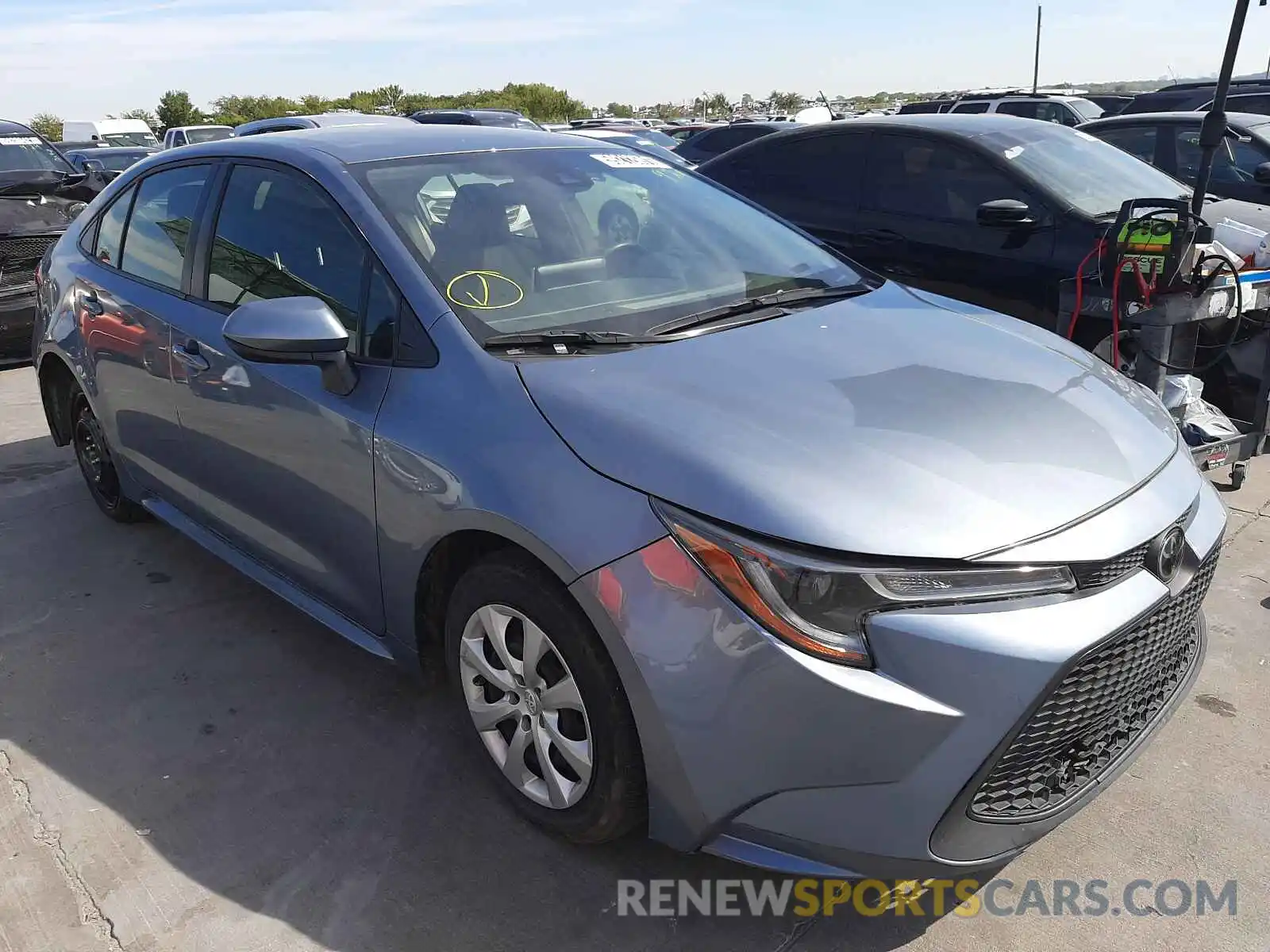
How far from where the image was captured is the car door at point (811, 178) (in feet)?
19.1

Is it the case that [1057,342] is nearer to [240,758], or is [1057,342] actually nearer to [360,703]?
[360,703]

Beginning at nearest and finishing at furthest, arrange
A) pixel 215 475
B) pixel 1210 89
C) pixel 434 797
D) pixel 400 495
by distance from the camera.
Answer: pixel 400 495
pixel 434 797
pixel 215 475
pixel 1210 89

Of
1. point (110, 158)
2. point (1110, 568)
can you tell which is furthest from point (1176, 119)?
point (110, 158)

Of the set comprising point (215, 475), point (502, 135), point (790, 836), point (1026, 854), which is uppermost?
point (502, 135)

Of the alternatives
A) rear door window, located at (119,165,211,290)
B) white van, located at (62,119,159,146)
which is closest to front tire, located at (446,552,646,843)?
rear door window, located at (119,165,211,290)

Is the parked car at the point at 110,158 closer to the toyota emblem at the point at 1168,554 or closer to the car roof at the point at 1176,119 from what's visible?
the car roof at the point at 1176,119

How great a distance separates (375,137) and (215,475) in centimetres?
123

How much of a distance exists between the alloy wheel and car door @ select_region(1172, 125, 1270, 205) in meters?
6.74

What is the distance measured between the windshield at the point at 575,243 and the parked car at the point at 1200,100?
8.15 m

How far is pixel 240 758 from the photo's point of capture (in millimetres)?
2918

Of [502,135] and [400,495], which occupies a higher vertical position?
[502,135]

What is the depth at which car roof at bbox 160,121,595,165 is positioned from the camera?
310cm

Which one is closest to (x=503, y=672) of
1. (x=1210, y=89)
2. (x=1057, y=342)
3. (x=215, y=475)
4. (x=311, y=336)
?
(x=311, y=336)

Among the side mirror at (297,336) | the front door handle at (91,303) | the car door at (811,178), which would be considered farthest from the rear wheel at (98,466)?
the car door at (811,178)
